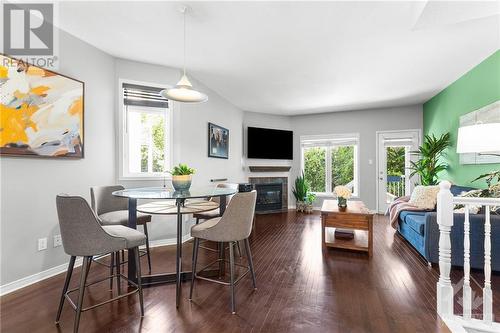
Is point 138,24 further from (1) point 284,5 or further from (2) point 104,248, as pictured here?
(2) point 104,248

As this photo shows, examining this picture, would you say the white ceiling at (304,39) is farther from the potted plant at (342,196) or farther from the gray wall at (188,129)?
the potted plant at (342,196)

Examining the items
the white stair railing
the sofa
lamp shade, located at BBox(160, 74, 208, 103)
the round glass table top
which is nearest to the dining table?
the round glass table top

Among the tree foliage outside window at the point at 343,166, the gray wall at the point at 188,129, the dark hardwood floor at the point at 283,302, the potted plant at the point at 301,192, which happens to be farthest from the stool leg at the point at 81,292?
the tree foliage outside window at the point at 343,166

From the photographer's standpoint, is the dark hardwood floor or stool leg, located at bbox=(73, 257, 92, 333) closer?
stool leg, located at bbox=(73, 257, 92, 333)

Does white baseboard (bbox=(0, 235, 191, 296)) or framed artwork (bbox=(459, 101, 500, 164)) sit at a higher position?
framed artwork (bbox=(459, 101, 500, 164))

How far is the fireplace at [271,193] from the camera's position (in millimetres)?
5852

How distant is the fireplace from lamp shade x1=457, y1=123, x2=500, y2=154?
4.18 metres

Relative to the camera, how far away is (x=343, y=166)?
5977 mm

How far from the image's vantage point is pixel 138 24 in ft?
7.66

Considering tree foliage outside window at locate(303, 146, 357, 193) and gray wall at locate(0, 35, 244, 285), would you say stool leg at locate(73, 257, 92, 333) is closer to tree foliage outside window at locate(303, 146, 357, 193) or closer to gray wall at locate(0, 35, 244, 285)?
gray wall at locate(0, 35, 244, 285)

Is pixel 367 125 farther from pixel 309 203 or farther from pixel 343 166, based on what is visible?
pixel 309 203

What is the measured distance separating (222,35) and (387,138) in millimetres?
4749

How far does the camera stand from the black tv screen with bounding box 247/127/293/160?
19.4 feet

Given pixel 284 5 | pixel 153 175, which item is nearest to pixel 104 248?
pixel 153 175
